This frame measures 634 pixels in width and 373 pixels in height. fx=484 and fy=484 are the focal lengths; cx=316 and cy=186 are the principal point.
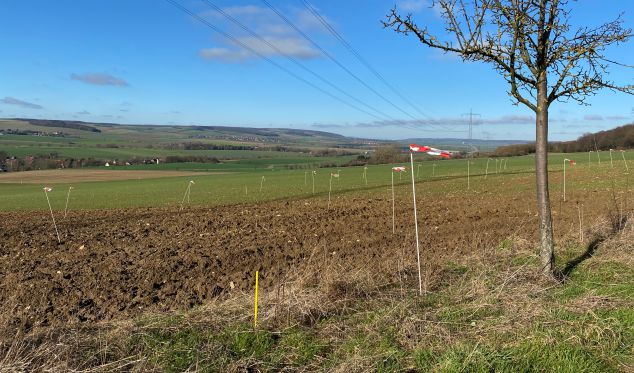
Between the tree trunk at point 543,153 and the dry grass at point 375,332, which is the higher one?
the tree trunk at point 543,153

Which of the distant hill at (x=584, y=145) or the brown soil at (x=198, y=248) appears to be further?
the distant hill at (x=584, y=145)

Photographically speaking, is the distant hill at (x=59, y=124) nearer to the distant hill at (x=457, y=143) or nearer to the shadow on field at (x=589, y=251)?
the distant hill at (x=457, y=143)

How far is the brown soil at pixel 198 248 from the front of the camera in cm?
809

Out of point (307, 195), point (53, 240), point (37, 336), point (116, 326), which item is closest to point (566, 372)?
point (116, 326)

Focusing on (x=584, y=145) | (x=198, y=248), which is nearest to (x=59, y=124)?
(x=584, y=145)

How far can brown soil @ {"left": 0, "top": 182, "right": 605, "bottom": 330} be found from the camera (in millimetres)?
8094

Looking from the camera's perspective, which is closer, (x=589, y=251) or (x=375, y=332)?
(x=375, y=332)

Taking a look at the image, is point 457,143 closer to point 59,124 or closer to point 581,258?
point 581,258

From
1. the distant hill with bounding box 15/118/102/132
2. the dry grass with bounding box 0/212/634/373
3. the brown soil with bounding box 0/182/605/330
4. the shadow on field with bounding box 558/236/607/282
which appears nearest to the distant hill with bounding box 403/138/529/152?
the brown soil with bounding box 0/182/605/330

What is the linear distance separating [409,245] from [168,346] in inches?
323

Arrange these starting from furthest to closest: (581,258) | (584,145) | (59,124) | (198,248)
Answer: (59,124)
(584,145)
(198,248)
(581,258)

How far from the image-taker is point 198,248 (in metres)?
12.7

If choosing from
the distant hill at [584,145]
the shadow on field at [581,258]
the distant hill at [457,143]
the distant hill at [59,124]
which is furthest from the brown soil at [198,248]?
the distant hill at [59,124]

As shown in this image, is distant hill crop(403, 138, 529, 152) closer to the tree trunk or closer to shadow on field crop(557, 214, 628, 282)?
shadow on field crop(557, 214, 628, 282)
